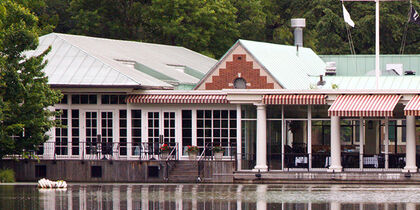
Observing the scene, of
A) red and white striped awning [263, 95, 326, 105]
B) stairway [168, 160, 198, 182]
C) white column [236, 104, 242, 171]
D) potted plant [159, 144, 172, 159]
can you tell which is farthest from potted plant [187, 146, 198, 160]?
red and white striped awning [263, 95, 326, 105]

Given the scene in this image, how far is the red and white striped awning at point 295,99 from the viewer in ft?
166

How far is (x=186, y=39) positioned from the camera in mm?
81875

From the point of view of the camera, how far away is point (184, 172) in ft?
170

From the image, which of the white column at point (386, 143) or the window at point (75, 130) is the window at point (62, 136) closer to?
the window at point (75, 130)

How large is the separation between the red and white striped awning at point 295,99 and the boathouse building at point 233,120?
0.04m

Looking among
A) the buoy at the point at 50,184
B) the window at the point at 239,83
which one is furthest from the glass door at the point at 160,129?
the buoy at the point at 50,184

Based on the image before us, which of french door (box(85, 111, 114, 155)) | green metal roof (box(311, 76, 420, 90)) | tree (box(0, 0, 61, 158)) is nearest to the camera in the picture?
tree (box(0, 0, 61, 158))

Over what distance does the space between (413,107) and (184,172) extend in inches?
386

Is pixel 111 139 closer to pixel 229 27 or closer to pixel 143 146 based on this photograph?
pixel 143 146

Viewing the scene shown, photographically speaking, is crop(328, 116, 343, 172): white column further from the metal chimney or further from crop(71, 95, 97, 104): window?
the metal chimney

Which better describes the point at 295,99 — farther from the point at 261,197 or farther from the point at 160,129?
the point at 261,197

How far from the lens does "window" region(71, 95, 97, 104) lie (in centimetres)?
5334

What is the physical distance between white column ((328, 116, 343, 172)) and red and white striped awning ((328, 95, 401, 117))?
1.15 m

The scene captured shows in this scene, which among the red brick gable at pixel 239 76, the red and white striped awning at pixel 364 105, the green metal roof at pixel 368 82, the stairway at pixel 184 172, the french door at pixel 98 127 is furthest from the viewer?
the green metal roof at pixel 368 82
